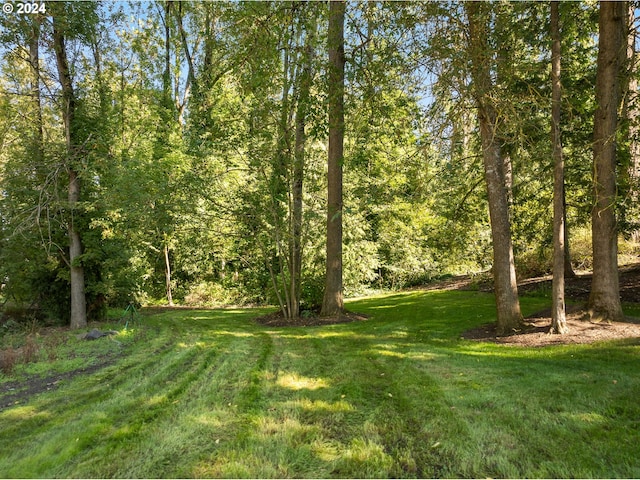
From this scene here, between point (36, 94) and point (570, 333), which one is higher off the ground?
point (36, 94)

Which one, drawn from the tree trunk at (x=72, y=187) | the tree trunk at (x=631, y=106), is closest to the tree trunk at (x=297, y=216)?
the tree trunk at (x=72, y=187)

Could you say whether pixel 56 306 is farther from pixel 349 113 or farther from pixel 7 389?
pixel 349 113

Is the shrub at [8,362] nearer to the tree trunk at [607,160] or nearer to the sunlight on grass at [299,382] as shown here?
the sunlight on grass at [299,382]

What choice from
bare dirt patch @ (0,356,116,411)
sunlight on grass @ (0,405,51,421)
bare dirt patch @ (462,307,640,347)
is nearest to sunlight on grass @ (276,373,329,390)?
sunlight on grass @ (0,405,51,421)

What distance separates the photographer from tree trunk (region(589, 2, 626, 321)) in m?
6.46

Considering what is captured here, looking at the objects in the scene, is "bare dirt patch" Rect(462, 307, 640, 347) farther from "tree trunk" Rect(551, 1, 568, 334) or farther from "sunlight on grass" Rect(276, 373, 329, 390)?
"sunlight on grass" Rect(276, 373, 329, 390)

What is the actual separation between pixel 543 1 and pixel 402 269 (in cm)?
1260

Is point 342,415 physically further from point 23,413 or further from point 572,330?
point 572,330

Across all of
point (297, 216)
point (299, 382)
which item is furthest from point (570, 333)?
point (297, 216)

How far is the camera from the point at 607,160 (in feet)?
21.5

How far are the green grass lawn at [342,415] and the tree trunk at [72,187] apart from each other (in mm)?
4018

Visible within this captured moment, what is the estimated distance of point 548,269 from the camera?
12.9 metres

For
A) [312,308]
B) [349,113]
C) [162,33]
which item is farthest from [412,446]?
[162,33]

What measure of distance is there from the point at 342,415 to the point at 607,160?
6214 millimetres
